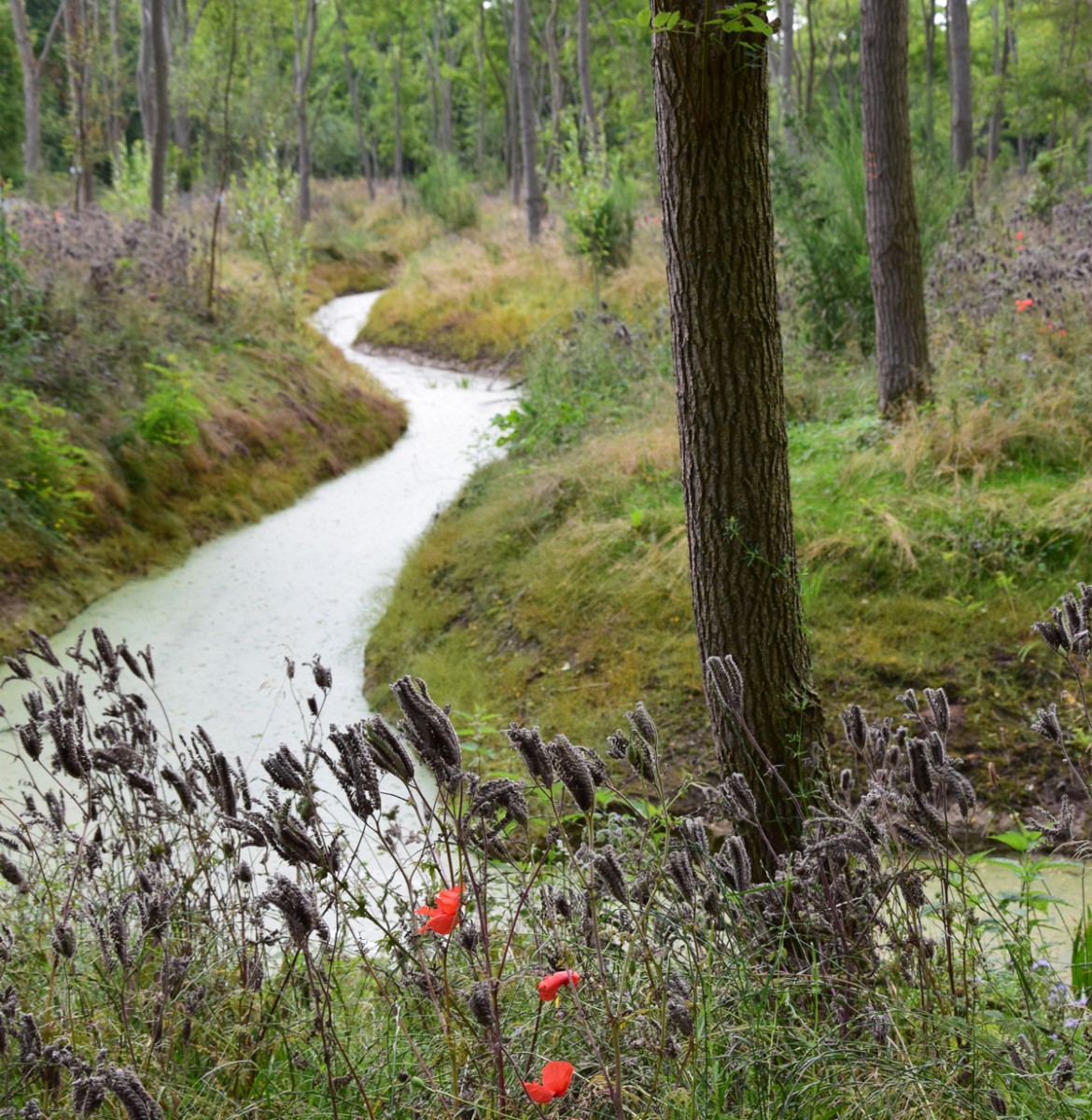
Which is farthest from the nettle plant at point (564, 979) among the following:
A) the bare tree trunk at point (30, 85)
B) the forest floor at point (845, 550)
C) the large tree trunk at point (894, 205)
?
the bare tree trunk at point (30, 85)

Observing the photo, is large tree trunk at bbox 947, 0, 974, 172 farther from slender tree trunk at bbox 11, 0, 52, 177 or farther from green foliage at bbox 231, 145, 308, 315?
slender tree trunk at bbox 11, 0, 52, 177

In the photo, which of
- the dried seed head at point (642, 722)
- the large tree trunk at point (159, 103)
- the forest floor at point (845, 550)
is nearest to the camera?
the dried seed head at point (642, 722)

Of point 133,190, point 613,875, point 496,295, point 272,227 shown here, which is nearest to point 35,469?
point 613,875

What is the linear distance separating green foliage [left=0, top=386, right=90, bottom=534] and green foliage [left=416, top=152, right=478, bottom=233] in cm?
1742

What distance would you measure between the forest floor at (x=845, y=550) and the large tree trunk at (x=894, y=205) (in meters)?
0.28

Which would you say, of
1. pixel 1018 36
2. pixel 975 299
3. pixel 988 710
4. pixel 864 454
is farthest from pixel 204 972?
pixel 1018 36

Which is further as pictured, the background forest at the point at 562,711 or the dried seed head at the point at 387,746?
the background forest at the point at 562,711

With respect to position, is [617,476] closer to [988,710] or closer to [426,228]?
[988,710]

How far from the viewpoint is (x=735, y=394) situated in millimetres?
2539

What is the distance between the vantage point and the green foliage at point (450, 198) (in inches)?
925

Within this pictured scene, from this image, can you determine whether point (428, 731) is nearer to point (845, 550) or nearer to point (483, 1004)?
point (483, 1004)

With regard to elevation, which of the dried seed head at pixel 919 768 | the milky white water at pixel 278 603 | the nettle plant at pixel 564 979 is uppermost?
the dried seed head at pixel 919 768

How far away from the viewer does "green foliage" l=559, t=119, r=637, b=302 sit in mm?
13031

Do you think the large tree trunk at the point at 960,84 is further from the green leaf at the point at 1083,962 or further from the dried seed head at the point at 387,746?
the dried seed head at the point at 387,746
